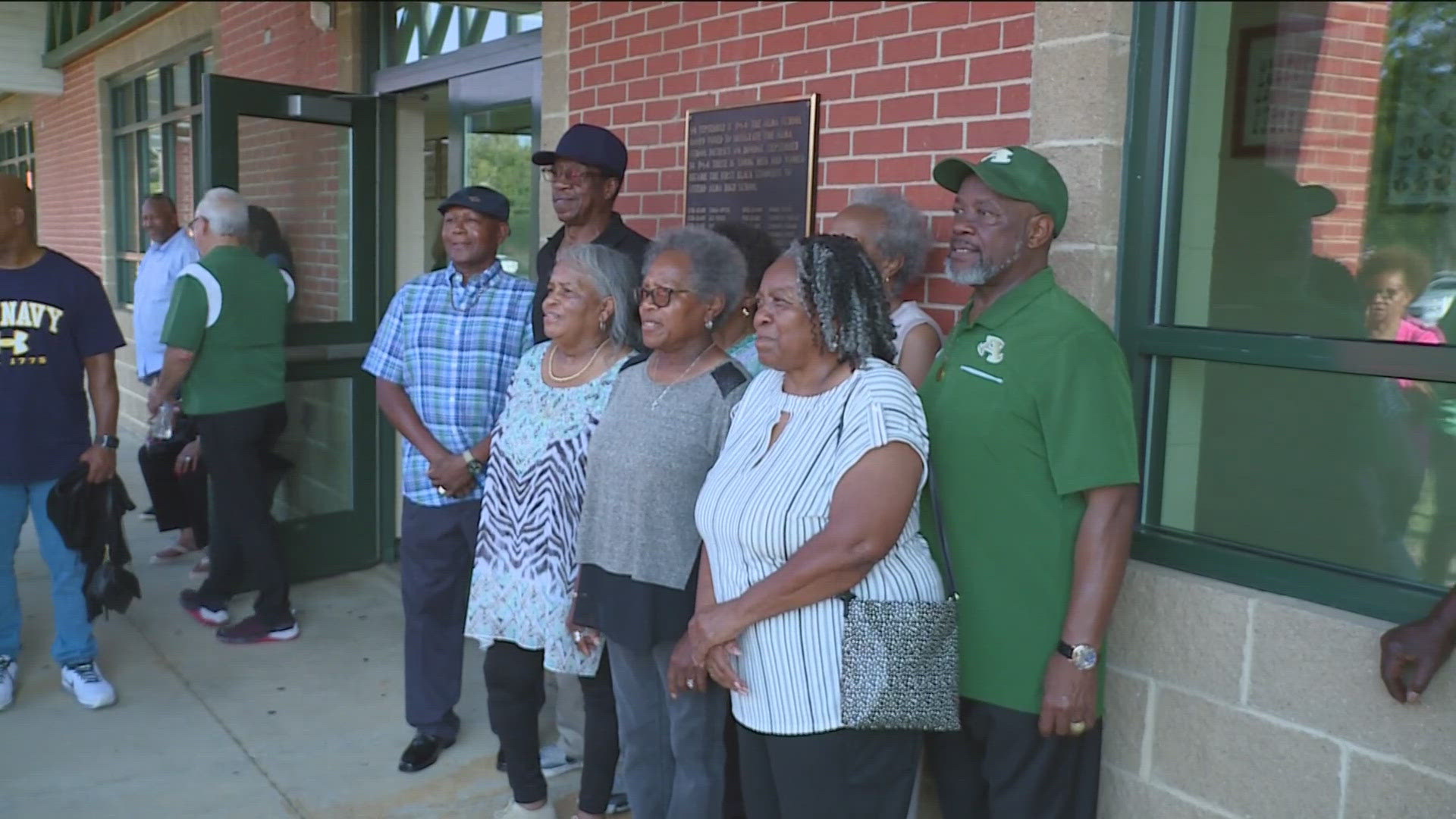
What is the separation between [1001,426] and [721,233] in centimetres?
110

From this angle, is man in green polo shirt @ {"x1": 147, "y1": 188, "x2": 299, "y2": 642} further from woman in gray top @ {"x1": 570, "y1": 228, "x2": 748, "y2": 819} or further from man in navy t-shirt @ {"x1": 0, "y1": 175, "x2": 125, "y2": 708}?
woman in gray top @ {"x1": 570, "y1": 228, "x2": 748, "y2": 819}

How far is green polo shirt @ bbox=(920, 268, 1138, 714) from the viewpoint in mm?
2367

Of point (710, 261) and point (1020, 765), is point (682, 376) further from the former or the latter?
point (1020, 765)

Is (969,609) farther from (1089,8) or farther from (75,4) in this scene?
(75,4)

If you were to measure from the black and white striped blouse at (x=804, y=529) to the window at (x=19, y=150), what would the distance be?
52.0 feet

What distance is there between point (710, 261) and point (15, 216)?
2.77m

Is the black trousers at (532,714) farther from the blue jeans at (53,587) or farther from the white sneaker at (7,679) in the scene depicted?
the white sneaker at (7,679)

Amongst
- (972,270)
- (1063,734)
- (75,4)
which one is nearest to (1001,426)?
(972,270)

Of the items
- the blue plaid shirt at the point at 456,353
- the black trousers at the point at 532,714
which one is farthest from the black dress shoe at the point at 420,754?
the blue plaid shirt at the point at 456,353

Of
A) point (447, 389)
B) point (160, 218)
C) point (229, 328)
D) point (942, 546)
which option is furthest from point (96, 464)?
point (942, 546)

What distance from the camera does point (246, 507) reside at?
5188 millimetres

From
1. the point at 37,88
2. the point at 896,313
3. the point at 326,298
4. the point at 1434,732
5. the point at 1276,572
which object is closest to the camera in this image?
the point at 1434,732

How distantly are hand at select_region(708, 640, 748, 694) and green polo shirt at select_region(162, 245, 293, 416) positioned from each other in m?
3.34

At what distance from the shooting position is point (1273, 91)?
282 centimetres
